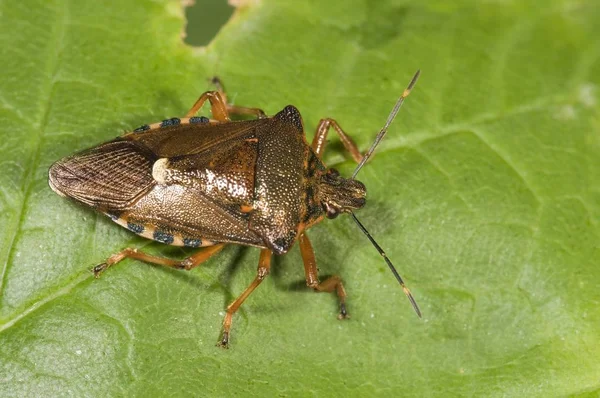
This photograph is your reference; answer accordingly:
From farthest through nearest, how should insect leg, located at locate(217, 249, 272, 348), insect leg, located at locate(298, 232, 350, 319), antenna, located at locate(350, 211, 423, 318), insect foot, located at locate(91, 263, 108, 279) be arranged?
insect leg, located at locate(298, 232, 350, 319) < antenna, located at locate(350, 211, 423, 318) < insect leg, located at locate(217, 249, 272, 348) < insect foot, located at locate(91, 263, 108, 279)

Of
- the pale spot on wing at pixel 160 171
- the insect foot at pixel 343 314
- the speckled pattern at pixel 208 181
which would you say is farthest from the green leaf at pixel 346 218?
the pale spot on wing at pixel 160 171

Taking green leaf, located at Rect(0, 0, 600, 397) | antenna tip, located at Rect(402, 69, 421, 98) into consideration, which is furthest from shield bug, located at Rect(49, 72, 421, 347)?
antenna tip, located at Rect(402, 69, 421, 98)

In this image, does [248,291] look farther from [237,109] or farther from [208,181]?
[237,109]

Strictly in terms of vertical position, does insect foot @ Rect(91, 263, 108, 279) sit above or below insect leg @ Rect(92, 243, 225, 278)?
below

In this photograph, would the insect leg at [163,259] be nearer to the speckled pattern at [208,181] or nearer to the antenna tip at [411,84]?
the speckled pattern at [208,181]

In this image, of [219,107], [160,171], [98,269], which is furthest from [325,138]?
[98,269]

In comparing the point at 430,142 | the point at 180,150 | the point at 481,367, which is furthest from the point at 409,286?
the point at 180,150

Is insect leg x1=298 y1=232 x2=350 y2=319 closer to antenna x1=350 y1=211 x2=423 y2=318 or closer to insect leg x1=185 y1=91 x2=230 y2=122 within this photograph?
antenna x1=350 y1=211 x2=423 y2=318
